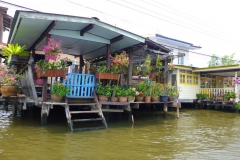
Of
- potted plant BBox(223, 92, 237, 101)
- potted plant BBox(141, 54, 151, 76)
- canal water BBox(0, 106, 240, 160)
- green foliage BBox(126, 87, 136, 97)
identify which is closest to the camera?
canal water BBox(0, 106, 240, 160)

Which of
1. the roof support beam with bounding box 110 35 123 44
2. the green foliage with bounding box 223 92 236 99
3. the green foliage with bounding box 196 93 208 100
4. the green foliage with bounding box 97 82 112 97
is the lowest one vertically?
the green foliage with bounding box 196 93 208 100

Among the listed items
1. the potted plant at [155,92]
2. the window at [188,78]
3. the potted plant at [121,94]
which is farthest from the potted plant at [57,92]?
the window at [188,78]

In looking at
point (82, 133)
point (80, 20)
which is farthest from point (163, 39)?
point (82, 133)

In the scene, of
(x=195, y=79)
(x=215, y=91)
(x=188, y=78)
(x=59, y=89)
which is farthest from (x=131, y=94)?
(x=195, y=79)

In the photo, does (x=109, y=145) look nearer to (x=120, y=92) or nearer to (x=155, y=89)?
(x=120, y=92)

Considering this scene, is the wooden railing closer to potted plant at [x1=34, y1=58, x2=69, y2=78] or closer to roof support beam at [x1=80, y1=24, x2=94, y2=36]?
roof support beam at [x1=80, y1=24, x2=94, y2=36]

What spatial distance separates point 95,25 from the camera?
804 cm

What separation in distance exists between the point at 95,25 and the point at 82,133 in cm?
390

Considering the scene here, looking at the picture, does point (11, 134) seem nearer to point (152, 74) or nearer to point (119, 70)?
point (119, 70)

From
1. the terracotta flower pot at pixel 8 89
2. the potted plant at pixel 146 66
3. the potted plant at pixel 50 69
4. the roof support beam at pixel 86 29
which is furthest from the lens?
the potted plant at pixel 146 66

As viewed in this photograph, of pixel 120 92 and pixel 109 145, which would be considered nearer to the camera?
pixel 109 145

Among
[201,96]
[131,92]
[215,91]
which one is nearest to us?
[131,92]

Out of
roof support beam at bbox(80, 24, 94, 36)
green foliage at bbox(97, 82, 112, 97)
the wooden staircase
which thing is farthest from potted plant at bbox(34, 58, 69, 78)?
roof support beam at bbox(80, 24, 94, 36)

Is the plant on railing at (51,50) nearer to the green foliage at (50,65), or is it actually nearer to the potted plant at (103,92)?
the green foliage at (50,65)
